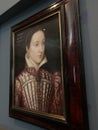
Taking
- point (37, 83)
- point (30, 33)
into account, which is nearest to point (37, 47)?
point (30, 33)

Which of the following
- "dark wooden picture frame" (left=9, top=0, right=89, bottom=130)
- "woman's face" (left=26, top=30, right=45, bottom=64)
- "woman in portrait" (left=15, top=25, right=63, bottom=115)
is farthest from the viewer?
"woman's face" (left=26, top=30, right=45, bottom=64)

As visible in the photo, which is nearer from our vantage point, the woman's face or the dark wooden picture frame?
the dark wooden picture frame

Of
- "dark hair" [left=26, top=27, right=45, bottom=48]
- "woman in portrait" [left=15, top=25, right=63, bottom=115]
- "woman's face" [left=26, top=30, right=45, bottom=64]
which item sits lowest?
"woman in portrait" [left=15, top=25, right=63, bottom=115]

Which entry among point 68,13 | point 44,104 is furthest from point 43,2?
point 44,104

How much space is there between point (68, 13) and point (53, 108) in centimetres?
53

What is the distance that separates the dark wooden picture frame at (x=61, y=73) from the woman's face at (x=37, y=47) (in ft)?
0.13

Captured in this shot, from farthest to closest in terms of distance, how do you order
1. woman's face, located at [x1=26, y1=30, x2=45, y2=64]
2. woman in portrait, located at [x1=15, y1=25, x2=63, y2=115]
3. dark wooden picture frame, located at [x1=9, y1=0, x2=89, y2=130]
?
1. woman's face, located at [x1=26, y1=30, x2=45, y2=64]
2. woman in portrait, located at [x1=15, y1=25, x2=63, y2=115]
3. dark wooden picture frame, located at [x1=9, y1=0, x2=89, y2=130]

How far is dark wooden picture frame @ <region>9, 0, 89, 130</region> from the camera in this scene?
786 mm

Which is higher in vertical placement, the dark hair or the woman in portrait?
the dark hair

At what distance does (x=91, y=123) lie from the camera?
747 mm

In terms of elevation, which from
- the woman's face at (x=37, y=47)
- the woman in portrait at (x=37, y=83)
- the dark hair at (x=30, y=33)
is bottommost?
the woman in portrait at (x=37, y=83)

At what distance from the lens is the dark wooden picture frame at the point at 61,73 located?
79 centimetres

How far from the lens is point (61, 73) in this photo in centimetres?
88

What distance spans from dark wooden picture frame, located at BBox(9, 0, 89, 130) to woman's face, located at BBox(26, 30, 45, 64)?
0.13 ft
